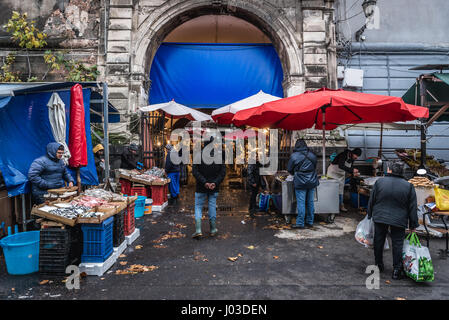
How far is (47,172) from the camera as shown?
5.72m

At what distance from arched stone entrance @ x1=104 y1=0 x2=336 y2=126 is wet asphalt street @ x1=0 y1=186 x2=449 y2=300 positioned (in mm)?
6213

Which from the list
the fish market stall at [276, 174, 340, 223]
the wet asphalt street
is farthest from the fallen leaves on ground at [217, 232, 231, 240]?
the fish market stall at [276, 174, 340, 223]

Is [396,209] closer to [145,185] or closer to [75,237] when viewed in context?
[75,237]

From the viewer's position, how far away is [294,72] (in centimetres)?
1078

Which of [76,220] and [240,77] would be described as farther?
[240,77]

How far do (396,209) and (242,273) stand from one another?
2.59 metres

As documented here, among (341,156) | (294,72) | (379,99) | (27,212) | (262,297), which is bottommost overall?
(262,297)

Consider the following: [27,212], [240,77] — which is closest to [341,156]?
[240,77]

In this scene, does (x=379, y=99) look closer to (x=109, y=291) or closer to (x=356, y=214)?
(x=356, y=214)

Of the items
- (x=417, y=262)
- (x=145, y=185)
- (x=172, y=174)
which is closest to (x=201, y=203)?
(x=145, y=185)

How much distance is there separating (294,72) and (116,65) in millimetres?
6952

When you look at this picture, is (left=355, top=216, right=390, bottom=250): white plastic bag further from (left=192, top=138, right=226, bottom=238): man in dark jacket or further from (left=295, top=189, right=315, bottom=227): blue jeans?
(left=192, top=138, right=226, bottom=238): man in dark jacket

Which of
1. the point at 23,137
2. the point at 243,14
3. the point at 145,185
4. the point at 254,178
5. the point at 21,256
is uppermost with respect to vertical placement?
the point at 243,14

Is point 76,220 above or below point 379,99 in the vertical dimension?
below
